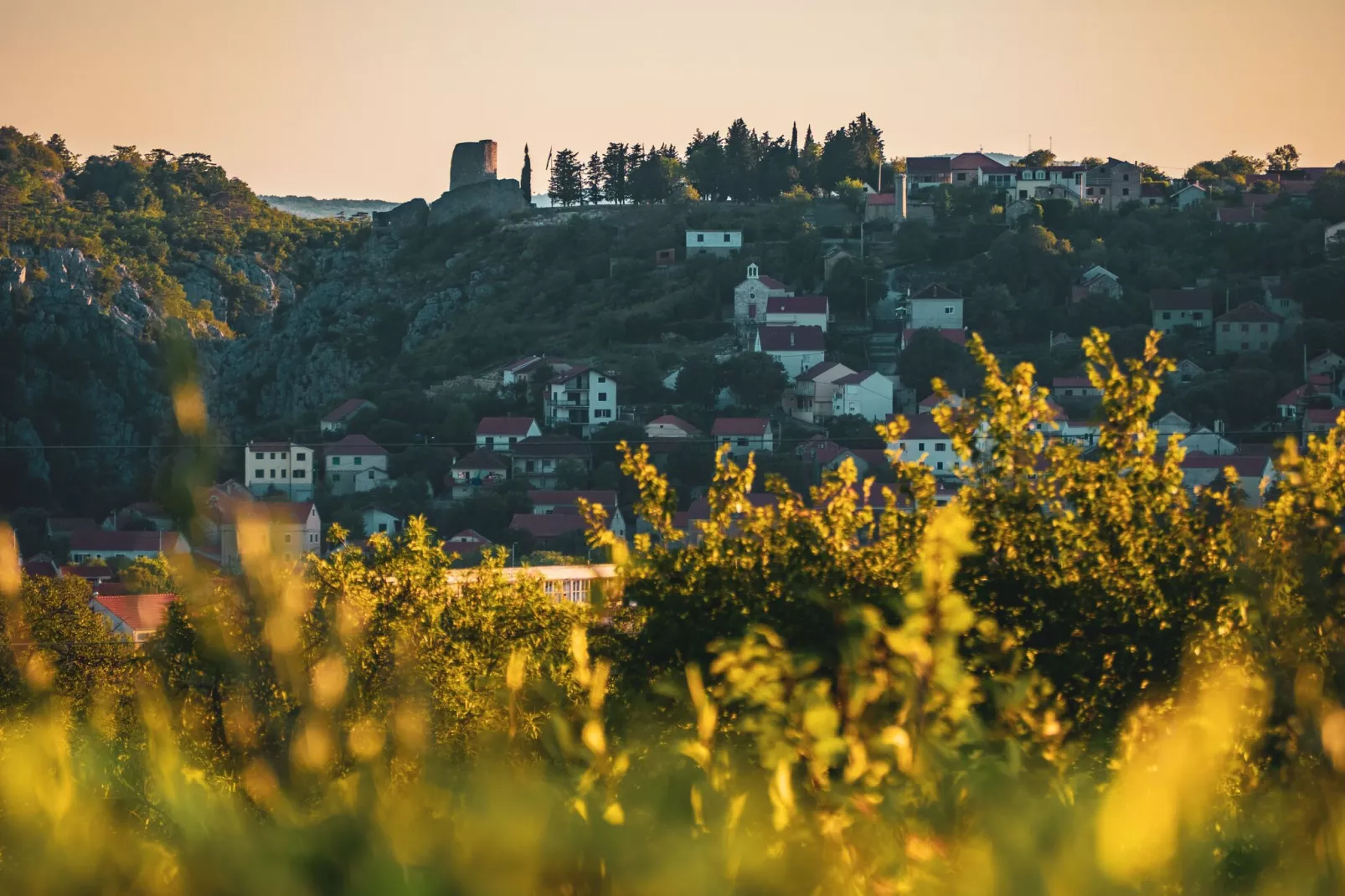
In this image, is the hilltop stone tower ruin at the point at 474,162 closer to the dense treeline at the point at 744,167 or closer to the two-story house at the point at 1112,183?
the dense treeline at the point at 744,167

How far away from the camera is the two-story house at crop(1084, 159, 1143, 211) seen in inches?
3438

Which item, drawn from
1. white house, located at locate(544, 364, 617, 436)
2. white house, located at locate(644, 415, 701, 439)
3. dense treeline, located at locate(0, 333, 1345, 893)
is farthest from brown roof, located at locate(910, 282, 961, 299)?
dense treeline, located at locate(0, 333, 1345, 893)

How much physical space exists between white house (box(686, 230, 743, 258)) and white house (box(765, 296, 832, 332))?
303 inches

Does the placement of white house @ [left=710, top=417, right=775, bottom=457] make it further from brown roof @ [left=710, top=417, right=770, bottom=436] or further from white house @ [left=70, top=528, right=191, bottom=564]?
white house @ [left=70, top=528, right=191, bottom=564]

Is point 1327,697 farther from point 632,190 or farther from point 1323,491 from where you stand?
point 632,190

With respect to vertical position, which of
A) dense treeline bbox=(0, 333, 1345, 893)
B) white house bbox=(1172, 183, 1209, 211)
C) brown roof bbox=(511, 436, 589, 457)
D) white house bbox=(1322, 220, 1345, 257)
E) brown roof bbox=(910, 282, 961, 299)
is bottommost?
brown roof bbox=(511, 436, 589, 457)

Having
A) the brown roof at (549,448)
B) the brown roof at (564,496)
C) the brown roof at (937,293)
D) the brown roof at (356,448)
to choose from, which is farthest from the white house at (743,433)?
the brown roof at (937,293)

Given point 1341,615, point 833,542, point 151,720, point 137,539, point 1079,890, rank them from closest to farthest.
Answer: point 1079,890, point 151,720, point 1341,615, point 833,542, point 137,539

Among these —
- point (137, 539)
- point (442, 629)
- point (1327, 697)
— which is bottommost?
point (137, 539)

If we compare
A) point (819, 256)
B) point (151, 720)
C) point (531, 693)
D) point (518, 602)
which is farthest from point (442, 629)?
point (819, 256)

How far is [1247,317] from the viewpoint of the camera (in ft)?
230

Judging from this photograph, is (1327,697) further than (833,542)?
No

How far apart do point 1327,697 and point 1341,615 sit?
1.52 meters

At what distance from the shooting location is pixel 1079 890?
92.1 inches
